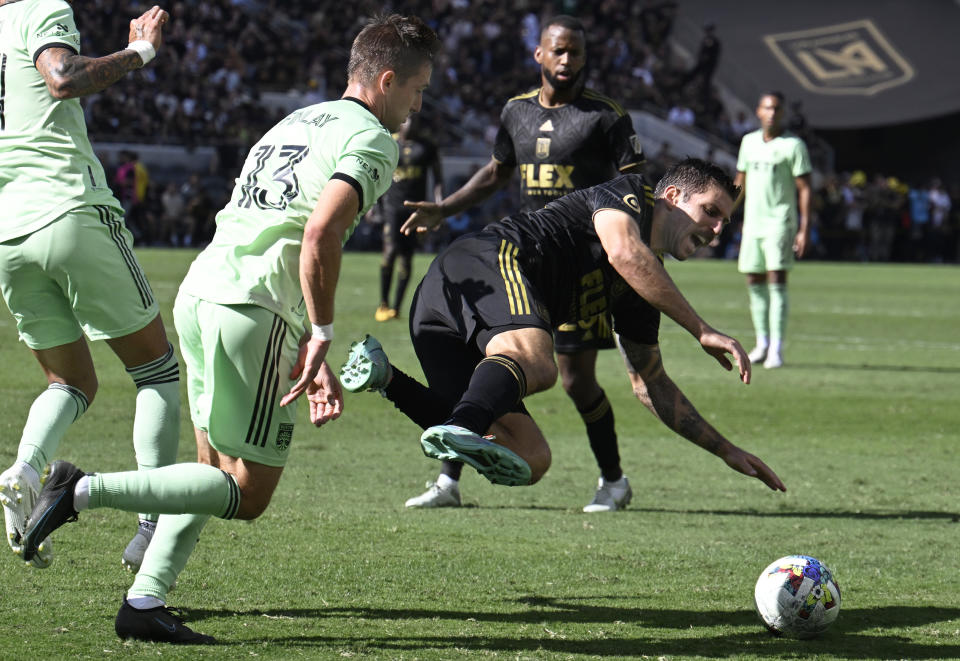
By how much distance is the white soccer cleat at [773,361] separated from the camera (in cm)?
1331

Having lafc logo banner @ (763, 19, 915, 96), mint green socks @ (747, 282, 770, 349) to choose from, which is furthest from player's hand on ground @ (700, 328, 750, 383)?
lafc logo banner @ (763, 19, 915, 96)

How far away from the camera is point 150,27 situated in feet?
16.8

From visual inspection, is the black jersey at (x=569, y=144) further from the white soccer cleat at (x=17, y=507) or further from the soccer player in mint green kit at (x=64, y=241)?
the white soccer cleat at (x=17, y=507)

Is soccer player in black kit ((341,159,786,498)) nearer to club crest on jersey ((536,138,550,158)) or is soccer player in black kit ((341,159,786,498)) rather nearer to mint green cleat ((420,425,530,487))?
mint green cleat ((420,425,530,487))

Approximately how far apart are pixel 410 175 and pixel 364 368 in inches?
489

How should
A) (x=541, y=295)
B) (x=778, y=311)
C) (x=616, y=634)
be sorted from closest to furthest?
(x=616, y=634), (x=541, y=295), (x=778, y=311)

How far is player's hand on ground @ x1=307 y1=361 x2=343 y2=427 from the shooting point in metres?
4.41

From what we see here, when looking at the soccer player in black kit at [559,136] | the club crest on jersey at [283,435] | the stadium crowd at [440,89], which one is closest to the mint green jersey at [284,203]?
the club crest on jersey at [283,435]

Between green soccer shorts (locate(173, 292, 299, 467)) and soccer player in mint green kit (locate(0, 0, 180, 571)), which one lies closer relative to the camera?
green soccer shorts (locate(173, 292, 299, 467))

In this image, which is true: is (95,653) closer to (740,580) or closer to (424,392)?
(424,392)

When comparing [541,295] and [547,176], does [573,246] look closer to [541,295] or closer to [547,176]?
[541,295]

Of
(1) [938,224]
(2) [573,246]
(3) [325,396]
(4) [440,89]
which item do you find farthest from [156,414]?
(1) [938,224]

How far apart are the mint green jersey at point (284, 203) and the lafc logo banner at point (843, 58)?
43.7 m

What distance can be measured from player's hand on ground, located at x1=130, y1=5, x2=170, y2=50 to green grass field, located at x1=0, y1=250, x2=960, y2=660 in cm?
214
